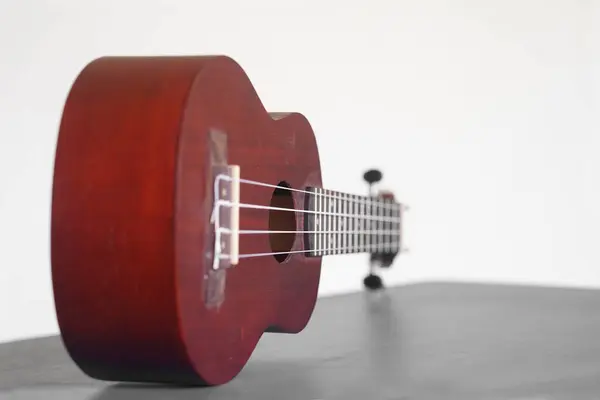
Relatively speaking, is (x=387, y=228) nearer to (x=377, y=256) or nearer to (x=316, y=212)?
(x=377, y=256)

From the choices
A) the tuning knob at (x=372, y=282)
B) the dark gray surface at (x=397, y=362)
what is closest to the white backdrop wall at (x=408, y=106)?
the tuning knob at (x=372, y=282)

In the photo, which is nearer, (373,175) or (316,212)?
(316,212)

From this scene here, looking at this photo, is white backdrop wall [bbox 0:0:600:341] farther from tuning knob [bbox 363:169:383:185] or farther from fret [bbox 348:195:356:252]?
fret [bbox 348:195:356:252]

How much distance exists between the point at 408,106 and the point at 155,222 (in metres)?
1.72

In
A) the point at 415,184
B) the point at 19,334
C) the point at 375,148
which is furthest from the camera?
the point at 415,184

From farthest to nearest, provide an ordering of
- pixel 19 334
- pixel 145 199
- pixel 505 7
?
pixel 505 7, pixel 19 334, pixel 145 199

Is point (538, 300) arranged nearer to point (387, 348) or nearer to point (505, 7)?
point (387, 348)

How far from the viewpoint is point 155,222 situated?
606 millimetres

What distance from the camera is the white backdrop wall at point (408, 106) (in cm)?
136

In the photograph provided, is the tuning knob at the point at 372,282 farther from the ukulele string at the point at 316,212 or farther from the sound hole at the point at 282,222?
the sound hole at the point at 282,222

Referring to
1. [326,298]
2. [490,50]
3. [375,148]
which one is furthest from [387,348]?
[490,50]

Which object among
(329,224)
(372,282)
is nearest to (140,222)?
(329,224)

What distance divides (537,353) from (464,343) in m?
0.10

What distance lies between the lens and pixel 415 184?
90.5 inches
